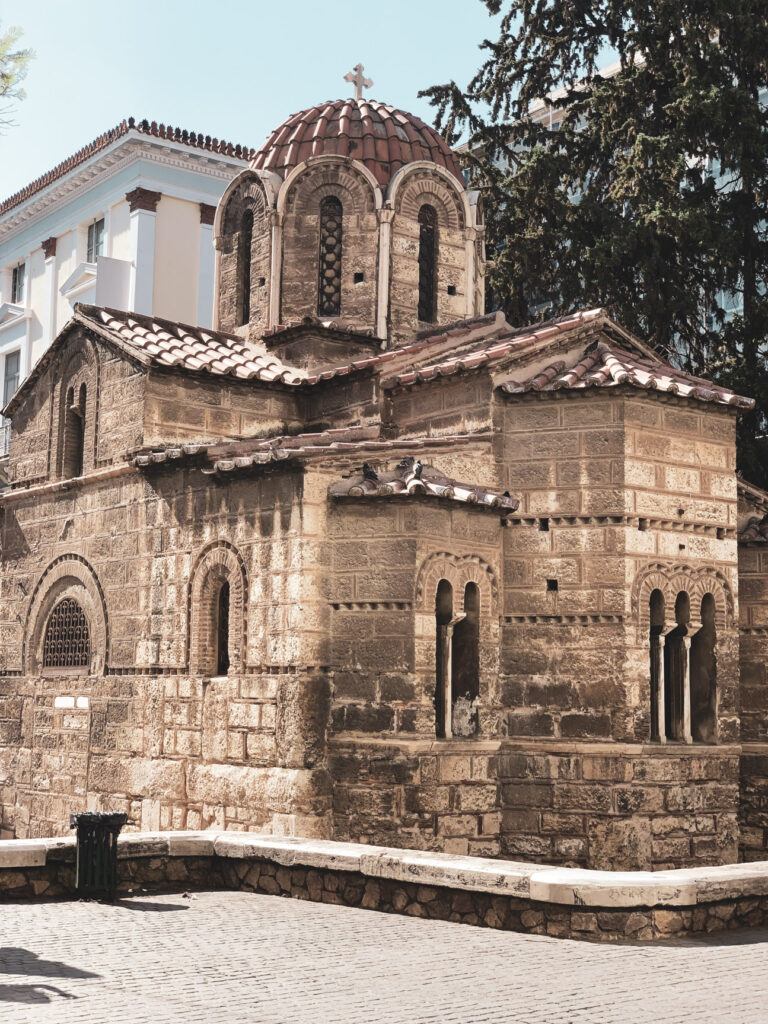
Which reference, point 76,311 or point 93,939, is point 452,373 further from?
point 93,939

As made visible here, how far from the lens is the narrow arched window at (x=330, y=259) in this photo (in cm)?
1480

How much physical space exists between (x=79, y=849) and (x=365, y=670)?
3.19m

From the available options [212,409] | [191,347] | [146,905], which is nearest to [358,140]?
[191,347]

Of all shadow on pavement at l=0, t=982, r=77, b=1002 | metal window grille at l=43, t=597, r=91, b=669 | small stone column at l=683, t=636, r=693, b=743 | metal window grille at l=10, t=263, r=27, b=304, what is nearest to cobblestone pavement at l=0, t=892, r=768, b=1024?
shadow on pavement at l=0, t=982, r=77, b=1002

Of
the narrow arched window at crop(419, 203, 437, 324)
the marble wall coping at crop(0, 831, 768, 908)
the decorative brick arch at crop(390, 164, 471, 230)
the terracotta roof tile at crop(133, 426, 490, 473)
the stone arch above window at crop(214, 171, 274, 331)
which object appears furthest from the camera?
the narrow arched window at crop(419, 203, 437, 324)

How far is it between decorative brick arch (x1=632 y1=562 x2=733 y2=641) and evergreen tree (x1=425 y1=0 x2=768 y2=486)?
5124mm

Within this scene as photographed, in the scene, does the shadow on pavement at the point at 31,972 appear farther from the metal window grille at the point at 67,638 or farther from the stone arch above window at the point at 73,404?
the stone arch above window at the point at 73,404

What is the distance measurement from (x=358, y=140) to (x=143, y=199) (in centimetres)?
985

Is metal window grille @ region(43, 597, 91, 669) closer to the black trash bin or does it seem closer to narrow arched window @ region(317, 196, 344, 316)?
narrow arched window @ region(317, 196, 344, 316)

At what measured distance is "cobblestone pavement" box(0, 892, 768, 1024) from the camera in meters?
5.40

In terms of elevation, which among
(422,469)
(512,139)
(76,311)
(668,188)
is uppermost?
(512,139)

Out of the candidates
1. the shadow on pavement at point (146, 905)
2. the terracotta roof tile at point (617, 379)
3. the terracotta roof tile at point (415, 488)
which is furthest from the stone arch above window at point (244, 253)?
the shadow on pavement at point (146, 905)

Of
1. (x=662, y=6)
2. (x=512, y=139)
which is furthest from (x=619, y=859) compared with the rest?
(x=512, y=139)

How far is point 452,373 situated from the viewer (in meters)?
11.9
